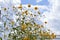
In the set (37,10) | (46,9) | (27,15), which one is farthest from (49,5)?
(27,15)

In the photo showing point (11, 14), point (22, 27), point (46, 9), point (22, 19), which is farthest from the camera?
point (46, 9)

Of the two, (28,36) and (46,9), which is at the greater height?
(46,9)

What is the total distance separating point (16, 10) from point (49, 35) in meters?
0.47

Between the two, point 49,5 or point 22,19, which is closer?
point 22,19

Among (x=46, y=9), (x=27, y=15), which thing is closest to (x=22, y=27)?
(x=27, y=15)

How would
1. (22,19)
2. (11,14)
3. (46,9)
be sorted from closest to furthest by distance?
(22,19) < (11,14) < (46,9)

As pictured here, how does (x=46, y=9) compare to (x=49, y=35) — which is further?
(x=46, y=9)

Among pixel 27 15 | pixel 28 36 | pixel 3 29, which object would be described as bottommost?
pixel 28 36

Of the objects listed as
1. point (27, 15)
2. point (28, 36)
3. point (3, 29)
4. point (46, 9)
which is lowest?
point (28, 36)

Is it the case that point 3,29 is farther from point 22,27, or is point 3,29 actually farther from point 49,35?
point 49,35

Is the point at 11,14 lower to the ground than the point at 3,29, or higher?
higher

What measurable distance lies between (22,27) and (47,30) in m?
0.43

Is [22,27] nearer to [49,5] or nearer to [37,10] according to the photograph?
[37,10]

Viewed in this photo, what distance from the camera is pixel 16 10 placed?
1966 mm
